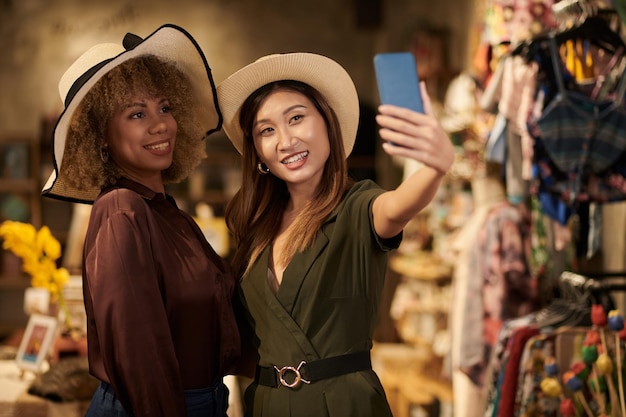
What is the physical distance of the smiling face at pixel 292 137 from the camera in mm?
2268

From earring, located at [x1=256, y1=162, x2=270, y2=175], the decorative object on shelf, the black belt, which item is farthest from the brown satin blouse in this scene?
the decorative object on shelf

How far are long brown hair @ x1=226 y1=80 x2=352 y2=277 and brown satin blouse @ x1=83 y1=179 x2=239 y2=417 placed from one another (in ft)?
0.49

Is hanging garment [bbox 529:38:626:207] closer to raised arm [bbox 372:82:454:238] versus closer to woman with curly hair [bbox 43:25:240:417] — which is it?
woman with curly hair [bbox 43:25:240:417]

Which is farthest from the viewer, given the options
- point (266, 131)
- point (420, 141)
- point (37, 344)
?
point (37, 344)

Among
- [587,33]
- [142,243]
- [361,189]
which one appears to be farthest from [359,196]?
[587,33]

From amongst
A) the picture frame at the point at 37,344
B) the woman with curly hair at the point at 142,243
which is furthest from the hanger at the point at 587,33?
the picture frame at the point at 37,344

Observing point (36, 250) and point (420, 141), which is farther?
point (36, 250)

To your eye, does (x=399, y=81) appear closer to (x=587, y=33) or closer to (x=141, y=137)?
(x=141, y=137)

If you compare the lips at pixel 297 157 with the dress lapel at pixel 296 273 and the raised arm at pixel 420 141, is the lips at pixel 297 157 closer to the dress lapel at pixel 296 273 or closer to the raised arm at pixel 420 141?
the dress lapel at pixel 296 273

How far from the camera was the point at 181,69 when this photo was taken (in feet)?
7.84

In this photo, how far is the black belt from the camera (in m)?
2.15

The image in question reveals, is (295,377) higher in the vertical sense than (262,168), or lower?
lower

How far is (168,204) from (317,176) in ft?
1.27

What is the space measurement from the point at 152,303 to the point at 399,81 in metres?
0.72
